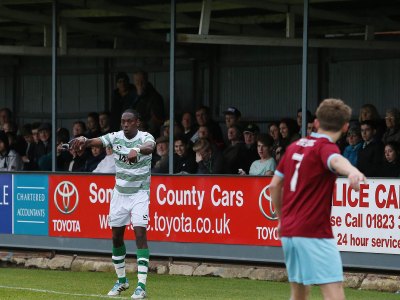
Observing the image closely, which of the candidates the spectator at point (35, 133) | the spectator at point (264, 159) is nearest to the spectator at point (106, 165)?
the spectator at point (264, 159)

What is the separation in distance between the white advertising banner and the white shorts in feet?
8.58

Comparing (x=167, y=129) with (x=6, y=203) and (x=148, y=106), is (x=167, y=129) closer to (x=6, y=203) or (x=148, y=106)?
(x=148, y=106)

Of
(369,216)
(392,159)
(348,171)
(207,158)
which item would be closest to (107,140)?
(207,158)

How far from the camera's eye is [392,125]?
15219 millimetres

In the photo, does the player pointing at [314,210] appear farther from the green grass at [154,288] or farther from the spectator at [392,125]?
the spectator at [392,125]

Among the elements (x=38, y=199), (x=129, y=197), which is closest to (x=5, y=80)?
(x=38, y=199)

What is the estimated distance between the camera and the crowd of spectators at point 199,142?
1490 cm

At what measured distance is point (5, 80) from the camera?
80.5 feet

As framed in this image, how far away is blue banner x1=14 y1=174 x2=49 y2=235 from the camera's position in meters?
→ 17.4

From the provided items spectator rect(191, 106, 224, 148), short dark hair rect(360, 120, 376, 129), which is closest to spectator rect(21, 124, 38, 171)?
spectator rect(191, 106, 224, 148)

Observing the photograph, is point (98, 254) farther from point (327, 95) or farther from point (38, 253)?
point (327, 95)

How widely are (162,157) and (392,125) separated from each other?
349cm

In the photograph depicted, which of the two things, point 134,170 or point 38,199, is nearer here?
point 134,170

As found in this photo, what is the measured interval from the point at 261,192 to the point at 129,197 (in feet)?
8.36
